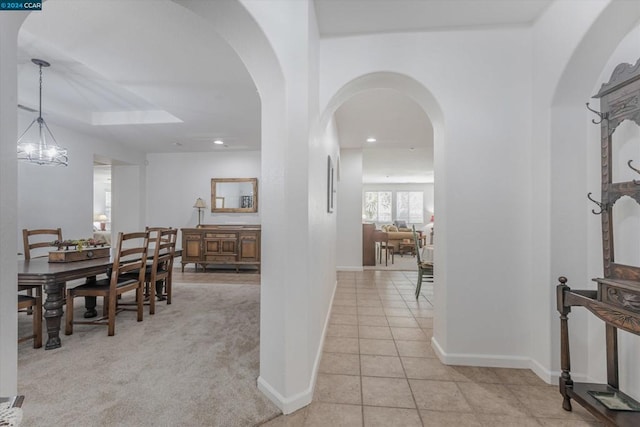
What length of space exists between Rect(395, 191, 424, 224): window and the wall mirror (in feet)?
25.7

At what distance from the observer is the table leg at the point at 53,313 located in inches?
89.6

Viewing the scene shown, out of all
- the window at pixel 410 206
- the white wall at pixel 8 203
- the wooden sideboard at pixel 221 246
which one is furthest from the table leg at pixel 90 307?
the window at pixel 410 206

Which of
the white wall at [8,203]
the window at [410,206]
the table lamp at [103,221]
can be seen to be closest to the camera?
the white wall at [8,203]

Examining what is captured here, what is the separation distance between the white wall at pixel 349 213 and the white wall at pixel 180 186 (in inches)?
98.3

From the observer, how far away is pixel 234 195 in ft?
19.4

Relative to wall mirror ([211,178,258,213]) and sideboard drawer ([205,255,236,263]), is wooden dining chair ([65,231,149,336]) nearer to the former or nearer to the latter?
sideboard drawer ([205,255,236,263])

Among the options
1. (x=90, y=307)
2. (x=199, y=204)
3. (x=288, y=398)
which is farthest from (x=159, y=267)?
(x=288, y=398)

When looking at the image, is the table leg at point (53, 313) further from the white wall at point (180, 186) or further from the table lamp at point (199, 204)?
the white wall at point (180, 186)

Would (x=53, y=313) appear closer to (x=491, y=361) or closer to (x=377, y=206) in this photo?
(x=491, y=361)

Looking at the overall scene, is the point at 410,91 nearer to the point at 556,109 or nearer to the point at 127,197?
the point at 556,109

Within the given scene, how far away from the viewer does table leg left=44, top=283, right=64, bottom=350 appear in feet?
7.47

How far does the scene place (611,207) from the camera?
1.60 meters

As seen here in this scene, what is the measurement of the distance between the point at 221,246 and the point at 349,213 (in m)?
2.69

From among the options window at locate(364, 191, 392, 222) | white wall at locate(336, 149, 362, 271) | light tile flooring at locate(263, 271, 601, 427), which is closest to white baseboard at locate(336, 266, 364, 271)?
white wall at locate(336, 149, 362, 271)
